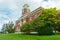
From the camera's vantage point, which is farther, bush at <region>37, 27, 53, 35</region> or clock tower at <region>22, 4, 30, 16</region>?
clock tower at <region>22, 4, 30, 16</region>

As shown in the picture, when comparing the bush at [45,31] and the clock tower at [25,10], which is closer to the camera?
the bush at [45,31]

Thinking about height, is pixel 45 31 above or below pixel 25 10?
below

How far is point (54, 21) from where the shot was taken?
45719 millimetres

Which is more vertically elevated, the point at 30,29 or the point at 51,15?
the point at 51,15

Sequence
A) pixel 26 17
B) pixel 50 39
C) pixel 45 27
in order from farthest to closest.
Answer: pixel 26 17 → pixel 45 27 → pixel 50 39

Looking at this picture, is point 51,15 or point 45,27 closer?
point 45,27

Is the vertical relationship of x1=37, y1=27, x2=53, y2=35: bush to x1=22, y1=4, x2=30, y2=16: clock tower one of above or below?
below

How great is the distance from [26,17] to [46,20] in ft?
84.4

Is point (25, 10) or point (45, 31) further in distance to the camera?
point (25, 10)

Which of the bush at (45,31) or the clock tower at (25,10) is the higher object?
the clock tower at (25,10)

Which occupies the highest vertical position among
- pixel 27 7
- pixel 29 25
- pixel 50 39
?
pixel 27 7

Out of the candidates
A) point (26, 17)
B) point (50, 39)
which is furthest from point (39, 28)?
point (26, 17)

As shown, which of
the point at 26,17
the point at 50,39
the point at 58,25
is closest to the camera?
the point at 50,39

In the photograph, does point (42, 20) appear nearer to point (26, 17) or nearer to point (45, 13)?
point (45, 13)
